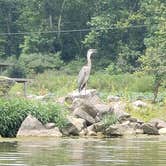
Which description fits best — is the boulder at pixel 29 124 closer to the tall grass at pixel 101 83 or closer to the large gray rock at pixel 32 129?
the large gray rock at pixel 32 129

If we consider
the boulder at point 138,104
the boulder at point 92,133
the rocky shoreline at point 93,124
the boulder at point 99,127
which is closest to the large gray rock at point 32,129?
the rocky shoreline at point 93,124

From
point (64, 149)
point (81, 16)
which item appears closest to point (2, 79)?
point (64, 149)

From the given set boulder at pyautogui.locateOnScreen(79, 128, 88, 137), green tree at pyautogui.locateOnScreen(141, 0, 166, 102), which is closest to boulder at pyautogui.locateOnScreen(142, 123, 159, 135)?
boulder at pyautogui.locateOnScreen(79, 128, 88, 137)

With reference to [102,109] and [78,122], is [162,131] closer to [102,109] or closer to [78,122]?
[102,109]

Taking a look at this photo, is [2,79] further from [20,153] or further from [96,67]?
[96,67]

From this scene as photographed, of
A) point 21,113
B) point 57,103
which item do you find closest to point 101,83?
point 57,103

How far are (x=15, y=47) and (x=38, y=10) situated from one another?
4210mm

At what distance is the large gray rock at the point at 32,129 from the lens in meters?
23.4

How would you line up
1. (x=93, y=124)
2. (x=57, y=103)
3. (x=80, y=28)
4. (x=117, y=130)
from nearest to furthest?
(x=117, y=130) < (x=93, y=124) < (x=57, y=103) < (x=80, y=28)

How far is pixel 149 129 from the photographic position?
25875mm

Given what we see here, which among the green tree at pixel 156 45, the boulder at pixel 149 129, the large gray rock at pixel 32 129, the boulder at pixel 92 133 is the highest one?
the large gray rock at pixel 32 129

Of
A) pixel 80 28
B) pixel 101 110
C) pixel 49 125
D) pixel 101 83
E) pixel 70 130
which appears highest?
pixel 49 125

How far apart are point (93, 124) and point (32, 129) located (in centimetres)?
289

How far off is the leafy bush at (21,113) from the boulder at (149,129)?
265 cm
